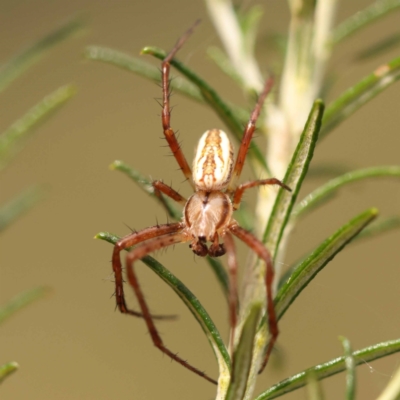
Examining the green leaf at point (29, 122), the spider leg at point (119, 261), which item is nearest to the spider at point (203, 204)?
the spider leg at point (119, 261)

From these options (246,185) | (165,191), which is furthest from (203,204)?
(246,185)

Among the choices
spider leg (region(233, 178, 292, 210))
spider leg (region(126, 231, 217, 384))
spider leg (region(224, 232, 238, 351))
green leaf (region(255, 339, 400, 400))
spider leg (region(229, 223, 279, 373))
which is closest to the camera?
green leaf (region(255, 339, 400, 400))

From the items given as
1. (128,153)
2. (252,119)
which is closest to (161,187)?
(252,119)

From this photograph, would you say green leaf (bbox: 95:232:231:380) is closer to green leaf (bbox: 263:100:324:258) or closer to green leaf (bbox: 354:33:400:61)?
green leaf (bbox: 263:100:324:258)

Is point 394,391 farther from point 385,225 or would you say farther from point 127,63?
point 127,63

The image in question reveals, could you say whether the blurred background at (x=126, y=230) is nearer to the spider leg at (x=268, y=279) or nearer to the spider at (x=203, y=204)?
the spider at (x=203, y=204)

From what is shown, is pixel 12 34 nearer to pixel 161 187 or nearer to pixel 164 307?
pixel 164 307

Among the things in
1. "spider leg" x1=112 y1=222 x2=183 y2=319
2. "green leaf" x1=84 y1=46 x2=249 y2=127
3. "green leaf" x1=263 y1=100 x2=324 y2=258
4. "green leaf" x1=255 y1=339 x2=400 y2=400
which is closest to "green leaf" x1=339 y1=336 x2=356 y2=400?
"green leaf" x1=255 y1=339 x2=400 y2=400
